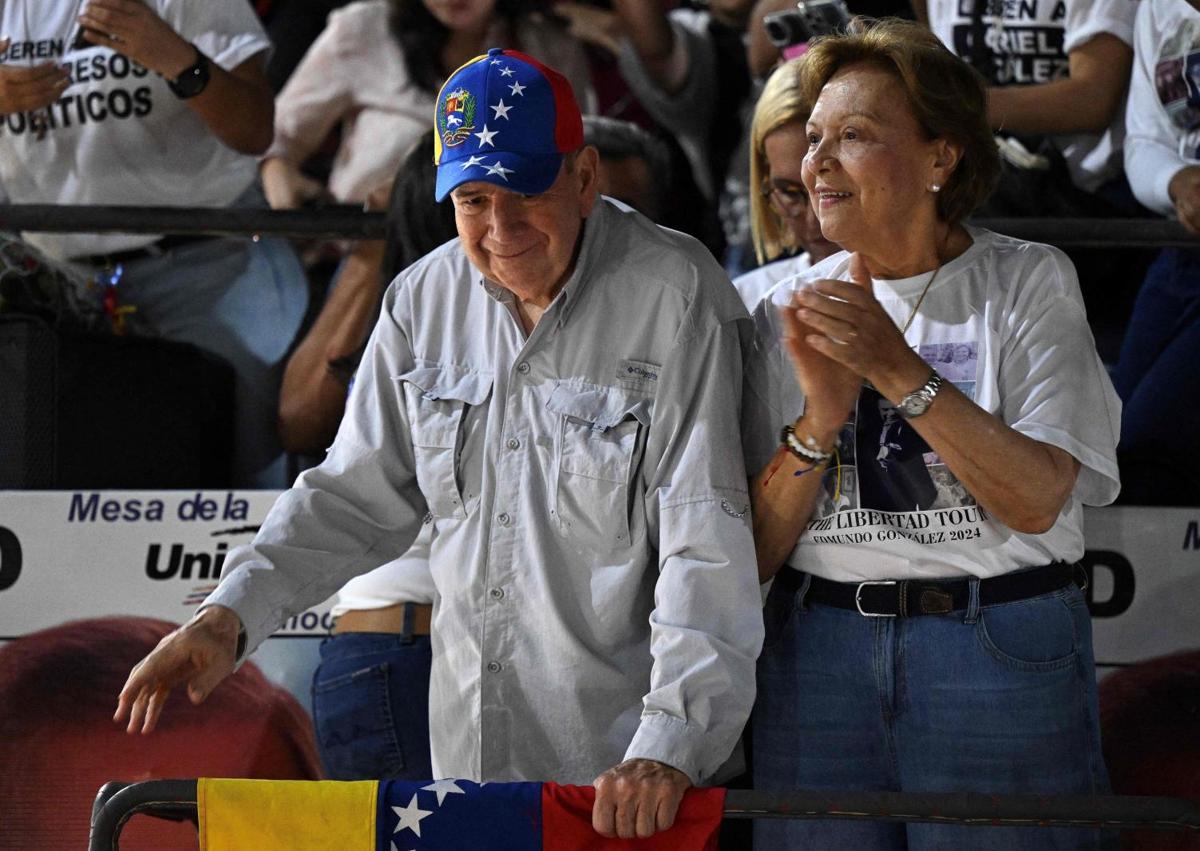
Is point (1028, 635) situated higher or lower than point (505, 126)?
lower

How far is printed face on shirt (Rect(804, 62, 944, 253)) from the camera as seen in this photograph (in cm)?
223

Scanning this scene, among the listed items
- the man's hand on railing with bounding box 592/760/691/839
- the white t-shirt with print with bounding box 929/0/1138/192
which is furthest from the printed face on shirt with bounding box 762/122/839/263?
the man's hand on railing with bounding box 592/760/691/839

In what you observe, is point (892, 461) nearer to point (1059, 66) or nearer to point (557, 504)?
point (557, 504)

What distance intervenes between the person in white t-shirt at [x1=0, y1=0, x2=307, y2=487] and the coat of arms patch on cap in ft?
4.79

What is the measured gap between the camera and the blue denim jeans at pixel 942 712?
2.09 metres

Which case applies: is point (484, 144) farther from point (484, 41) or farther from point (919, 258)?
point (484, 41)

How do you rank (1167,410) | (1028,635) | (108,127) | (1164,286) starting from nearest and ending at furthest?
(1028,635) → (1167,410) → (1164,286) → (108,127)

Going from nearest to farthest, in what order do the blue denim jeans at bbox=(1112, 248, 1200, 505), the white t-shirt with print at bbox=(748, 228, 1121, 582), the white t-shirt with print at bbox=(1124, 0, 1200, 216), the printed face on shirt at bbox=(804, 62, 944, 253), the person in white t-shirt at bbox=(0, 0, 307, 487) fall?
the white t-shirt with print at bbox=(748, 228, 1121, 582) < the printed face on shirt at bbox=(804, 62, 944, 253) < the blue denim jeans at bbox=(1112, 248, 1200, 505) < the white t-shirt with print at bbox=(1124, 0, 1200, 216) < the person in white t-shirt at bbox=(0, 0, 307, 487)

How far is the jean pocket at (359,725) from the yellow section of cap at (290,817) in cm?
65

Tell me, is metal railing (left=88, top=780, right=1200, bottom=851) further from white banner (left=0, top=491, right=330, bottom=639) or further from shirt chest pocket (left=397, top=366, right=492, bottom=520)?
white banner (left=0, top=491, right=330, bottom=639)

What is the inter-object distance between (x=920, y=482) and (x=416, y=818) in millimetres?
847

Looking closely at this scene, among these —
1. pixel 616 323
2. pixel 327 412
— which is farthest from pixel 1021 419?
pixel 327 412

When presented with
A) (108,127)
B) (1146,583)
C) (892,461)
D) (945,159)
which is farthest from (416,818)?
(108,127)

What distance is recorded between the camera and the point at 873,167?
2.23 metres
